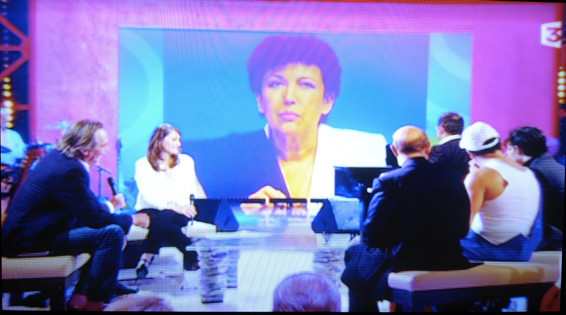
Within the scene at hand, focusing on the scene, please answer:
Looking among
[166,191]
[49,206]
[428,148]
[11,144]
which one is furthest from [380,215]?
[11,144]

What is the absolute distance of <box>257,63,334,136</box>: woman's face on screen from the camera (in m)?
2.70

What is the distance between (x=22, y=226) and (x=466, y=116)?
2.53 m

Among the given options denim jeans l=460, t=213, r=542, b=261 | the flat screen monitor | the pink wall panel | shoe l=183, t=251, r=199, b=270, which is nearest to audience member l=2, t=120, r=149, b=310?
the pink wall panel

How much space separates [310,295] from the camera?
106 inches

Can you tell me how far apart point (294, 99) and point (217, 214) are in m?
0.79

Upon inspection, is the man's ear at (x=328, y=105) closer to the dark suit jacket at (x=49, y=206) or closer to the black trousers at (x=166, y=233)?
A: the black trousers at (x=166, y=233)

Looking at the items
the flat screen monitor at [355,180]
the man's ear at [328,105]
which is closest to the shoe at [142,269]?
the flat screen monitor at [355,180]

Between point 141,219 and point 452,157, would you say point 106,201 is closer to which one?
point 141,219

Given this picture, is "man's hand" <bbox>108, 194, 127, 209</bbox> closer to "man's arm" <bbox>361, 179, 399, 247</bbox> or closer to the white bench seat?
"man's arm" <bbox>361, 179, 399, 247</bbox>

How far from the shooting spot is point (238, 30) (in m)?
2.68

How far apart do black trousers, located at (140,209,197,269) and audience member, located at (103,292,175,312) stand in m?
0.24

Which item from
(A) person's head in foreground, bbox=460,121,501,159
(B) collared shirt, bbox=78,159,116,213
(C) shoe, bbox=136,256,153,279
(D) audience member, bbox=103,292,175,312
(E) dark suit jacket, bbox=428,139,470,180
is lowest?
(D) audience member, bbox=103,292,175,312

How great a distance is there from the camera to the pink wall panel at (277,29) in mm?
2625

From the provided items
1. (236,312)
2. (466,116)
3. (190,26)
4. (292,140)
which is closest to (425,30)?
(466,116)
